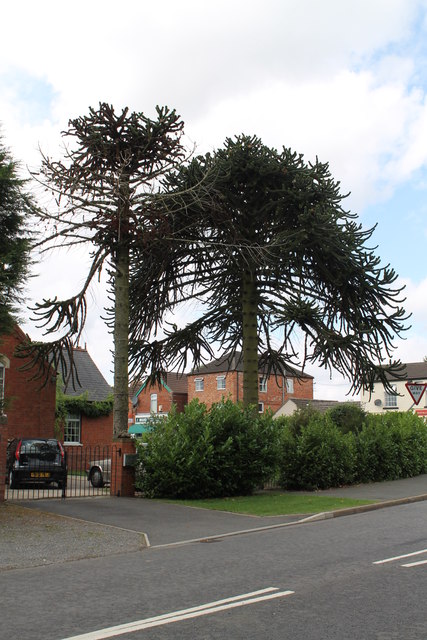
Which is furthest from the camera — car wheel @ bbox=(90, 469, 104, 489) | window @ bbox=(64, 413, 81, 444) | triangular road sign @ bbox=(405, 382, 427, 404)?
window @ bbox=(64, 413, 81, 444)

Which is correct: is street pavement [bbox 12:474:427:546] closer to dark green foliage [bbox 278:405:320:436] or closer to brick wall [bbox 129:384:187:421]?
dark green foliage [bbox 278:405:320:436]

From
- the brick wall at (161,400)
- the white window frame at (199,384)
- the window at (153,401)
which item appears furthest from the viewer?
the window at (153,401)

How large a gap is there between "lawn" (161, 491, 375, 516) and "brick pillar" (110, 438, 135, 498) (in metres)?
1.70

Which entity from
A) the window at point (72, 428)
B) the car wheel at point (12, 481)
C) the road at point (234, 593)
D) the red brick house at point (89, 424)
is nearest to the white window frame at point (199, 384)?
the red brick house at point (89, 424)

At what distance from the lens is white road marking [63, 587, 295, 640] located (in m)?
5.31

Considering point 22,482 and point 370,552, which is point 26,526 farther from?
point 22,482

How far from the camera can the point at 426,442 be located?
80.0 feet

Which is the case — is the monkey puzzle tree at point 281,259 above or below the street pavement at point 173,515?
above

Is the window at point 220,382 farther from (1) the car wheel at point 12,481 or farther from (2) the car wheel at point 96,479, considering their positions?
(1) the car wheel at point 12,481

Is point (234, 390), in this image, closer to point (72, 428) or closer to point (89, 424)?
point (89, 424)

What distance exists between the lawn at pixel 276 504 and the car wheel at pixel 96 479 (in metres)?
5.25

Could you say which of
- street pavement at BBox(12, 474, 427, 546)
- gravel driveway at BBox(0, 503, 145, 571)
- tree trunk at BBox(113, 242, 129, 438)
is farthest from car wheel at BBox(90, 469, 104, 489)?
gravel driveway at BBox(0, 503, 145, 571)

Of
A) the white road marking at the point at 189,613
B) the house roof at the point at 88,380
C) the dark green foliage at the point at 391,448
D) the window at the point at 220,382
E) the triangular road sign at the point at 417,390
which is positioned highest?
the window at the point at 220,382

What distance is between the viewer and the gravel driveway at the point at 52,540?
9406 millimetres
